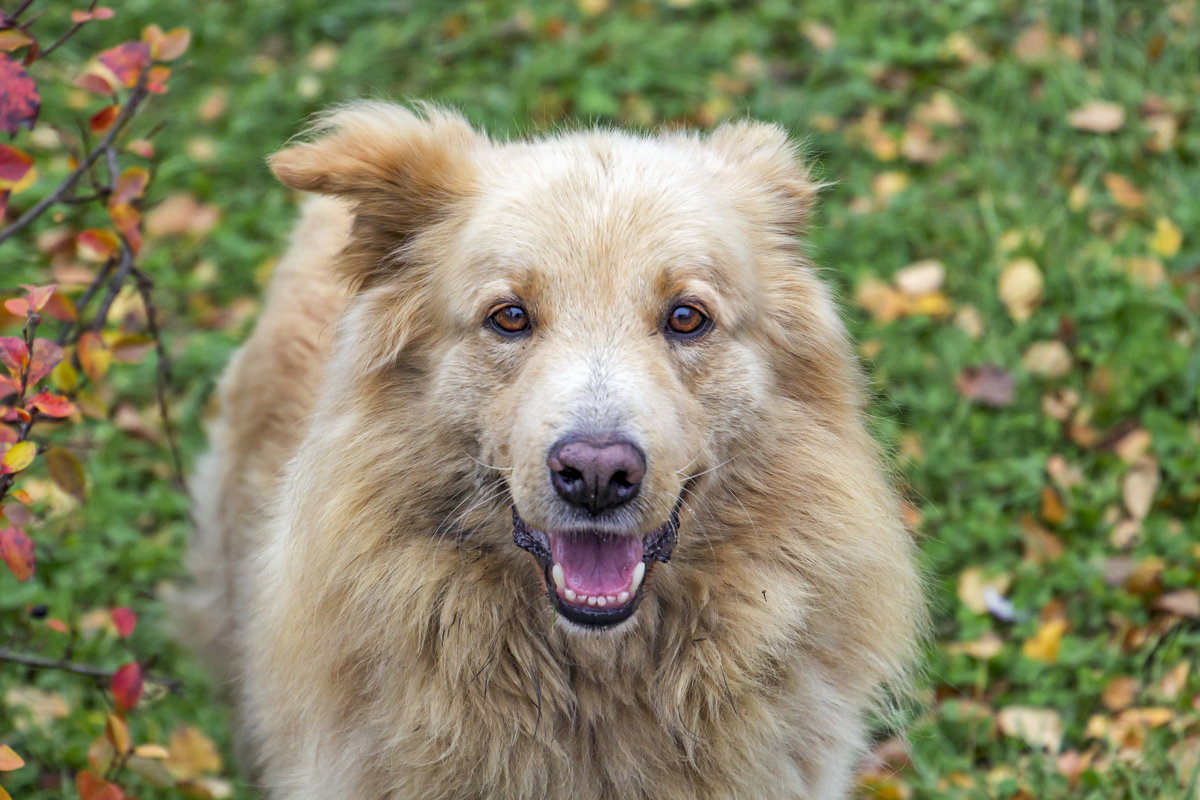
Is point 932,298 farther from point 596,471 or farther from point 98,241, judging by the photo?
point 98,241

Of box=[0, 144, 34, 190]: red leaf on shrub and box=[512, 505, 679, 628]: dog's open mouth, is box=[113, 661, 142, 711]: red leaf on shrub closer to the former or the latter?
box=[512, 505, 679, 628]: dog's open mouth

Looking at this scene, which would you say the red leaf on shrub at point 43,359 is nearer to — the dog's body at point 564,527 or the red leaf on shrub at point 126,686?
the dog's body at point 564,527

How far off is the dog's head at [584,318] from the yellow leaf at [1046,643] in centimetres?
179

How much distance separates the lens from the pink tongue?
10.2 ft

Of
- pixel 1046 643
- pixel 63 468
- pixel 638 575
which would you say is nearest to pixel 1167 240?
pixel 1046 643

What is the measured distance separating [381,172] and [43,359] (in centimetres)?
98

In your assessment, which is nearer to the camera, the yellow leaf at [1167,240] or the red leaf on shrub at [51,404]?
the red leaf on shrub at [51,404]

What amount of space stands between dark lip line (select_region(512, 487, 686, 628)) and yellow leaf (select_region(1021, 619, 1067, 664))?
219 centimetres

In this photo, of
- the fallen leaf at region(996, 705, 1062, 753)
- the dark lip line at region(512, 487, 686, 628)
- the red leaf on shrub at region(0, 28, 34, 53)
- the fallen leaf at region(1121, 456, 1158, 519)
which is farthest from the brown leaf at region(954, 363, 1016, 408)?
the red leaf on shrub at region(0, 28, 34, 53)

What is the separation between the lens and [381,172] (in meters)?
3.49

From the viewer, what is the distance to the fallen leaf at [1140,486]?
203 inches

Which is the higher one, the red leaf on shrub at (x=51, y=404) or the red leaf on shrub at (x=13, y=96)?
the red leaf on shrub at (x=13, y=96)

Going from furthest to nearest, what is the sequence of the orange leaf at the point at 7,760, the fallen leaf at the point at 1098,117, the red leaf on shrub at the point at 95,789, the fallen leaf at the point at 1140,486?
the fallen leaf at the point at 1098,117, the fallen leaf at the point at 1140,486, the red leaf on shrub at the point at 95,789, the orange leaf at the point at 7,760

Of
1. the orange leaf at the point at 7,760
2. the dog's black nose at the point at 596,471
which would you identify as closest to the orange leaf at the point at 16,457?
the orange leaf at the point at 7,760
